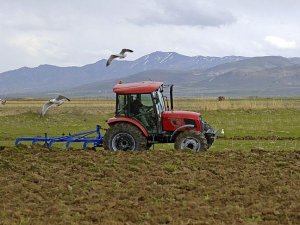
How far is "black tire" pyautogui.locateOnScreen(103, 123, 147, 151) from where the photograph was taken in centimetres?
1856

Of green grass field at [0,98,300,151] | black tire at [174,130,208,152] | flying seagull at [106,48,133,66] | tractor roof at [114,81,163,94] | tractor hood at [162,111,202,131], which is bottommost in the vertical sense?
green grass field at [0,98,300,151]

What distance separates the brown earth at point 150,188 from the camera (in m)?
10.3

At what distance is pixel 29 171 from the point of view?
1492 centimetres

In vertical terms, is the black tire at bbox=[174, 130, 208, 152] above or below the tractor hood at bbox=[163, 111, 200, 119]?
below

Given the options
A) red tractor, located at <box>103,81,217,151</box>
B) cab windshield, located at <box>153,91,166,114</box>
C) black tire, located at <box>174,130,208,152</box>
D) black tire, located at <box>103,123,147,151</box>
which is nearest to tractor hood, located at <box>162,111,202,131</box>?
red tractor, located at <box>103,81,217,151</box>

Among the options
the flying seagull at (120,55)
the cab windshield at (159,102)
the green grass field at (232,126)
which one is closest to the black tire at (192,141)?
the cab windshield at (159,102)

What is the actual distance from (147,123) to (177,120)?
0.98 metres

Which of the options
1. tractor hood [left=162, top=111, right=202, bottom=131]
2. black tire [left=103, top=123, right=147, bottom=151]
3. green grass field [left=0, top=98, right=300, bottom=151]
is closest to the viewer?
black tire [left=103, top=123, right=147, bottom=151]

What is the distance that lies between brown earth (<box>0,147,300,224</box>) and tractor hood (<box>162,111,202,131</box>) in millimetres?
1067

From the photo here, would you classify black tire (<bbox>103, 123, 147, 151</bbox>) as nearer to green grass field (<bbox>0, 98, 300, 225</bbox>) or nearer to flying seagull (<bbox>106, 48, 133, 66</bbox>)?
green grass field (<bbox>0, 98, 300, 225</bbox>)

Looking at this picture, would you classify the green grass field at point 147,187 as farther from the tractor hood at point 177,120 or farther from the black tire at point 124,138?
the tractor hood at point 177,120

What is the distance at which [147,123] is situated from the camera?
18.7 m

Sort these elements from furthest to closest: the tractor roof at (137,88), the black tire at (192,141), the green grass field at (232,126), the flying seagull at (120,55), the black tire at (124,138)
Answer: the green grass field at (232,126) < the flying seagull at (120,55) < the black tire at (124,138) < the black tire at (192,141) < the tractor roof at (137,88)

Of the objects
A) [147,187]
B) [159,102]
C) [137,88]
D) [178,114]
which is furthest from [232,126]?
[147,187]
